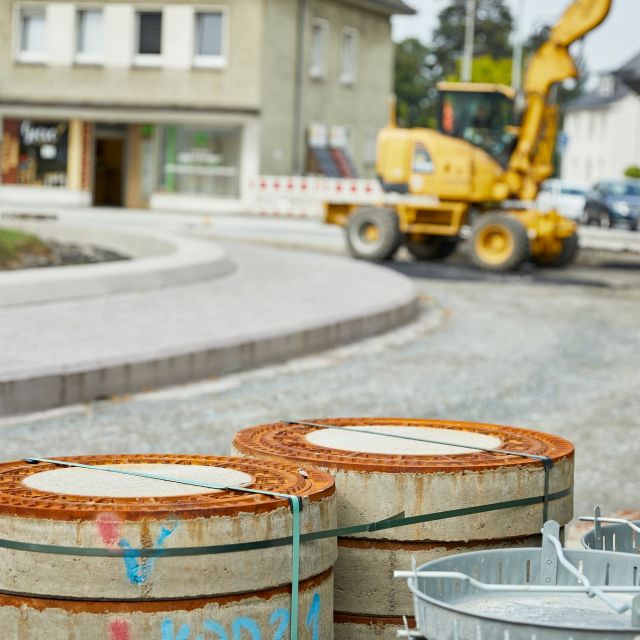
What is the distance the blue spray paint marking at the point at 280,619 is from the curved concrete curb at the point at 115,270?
10.5m

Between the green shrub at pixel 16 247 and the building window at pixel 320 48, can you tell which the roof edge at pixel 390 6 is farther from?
the green shrub at pixel 16 247

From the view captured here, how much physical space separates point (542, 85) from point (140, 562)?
21511 mm

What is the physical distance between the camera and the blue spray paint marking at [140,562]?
290 centimetres

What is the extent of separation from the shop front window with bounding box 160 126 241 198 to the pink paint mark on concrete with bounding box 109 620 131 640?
1568 inches

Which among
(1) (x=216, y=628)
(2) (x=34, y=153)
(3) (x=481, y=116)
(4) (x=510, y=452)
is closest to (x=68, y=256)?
(3) (x=481, y=116)

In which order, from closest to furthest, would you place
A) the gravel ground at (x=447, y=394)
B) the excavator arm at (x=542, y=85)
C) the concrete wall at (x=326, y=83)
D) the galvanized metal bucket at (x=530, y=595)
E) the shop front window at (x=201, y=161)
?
the galvanized metal bucket at (x=530, y=595) < the gravel ground at (x=447, y=394) < the excavator arm at (x=542, y=85) < the concrete wall at (x=326, y=83) < the shop front window at (x=201, y=161)

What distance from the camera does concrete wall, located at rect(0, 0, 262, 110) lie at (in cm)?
4150

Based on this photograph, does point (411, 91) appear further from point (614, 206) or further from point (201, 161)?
point (201, 161)

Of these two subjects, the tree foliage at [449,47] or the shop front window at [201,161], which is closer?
the shop front window at [201,161]

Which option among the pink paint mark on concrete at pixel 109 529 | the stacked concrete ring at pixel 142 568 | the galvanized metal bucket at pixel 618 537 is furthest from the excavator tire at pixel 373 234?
the pink paint mark on concrete at pixel 109 529

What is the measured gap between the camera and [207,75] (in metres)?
42.1

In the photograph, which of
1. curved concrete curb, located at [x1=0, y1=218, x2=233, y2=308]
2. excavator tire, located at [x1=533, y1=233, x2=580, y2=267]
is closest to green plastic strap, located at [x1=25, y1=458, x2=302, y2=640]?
curved concrete curb, located at [x1=0, y1=218, x2=233, y2=308]

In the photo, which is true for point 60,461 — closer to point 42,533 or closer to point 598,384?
point 42,533

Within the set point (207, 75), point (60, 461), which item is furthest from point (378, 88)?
point (60, 461)
